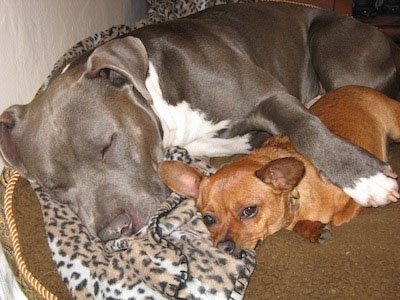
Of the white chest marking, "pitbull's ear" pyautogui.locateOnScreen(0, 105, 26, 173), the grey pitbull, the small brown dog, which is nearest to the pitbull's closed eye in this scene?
the small brown dog

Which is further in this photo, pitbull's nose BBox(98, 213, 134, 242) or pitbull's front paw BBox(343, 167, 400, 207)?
pitbull's front paw BBox(343, 167, 400, 207)

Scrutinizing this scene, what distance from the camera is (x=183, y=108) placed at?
2848mm

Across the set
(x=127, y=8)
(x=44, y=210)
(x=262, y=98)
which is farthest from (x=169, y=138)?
(x=127, y=8)

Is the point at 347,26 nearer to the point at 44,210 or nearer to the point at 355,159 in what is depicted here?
the point at 355,159

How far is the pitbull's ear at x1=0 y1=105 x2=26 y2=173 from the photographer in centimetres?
251

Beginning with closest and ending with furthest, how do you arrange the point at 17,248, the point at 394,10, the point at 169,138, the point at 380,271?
the point at 380,271, the point at 17,248, the point at 169,138, the point at 394,10

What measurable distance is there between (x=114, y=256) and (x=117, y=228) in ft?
0.35

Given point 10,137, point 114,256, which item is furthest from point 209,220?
point 10,137

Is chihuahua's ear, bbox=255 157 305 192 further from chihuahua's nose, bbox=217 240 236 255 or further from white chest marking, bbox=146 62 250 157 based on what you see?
white chest marking, bbox=146 62 250 157

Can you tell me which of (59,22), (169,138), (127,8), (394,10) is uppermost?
(59,22)

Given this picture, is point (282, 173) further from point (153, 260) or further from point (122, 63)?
point (122, 63)

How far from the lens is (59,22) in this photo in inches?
137

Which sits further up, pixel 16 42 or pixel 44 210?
pixel 16 42

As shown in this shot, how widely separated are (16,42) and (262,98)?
48.5 inches
